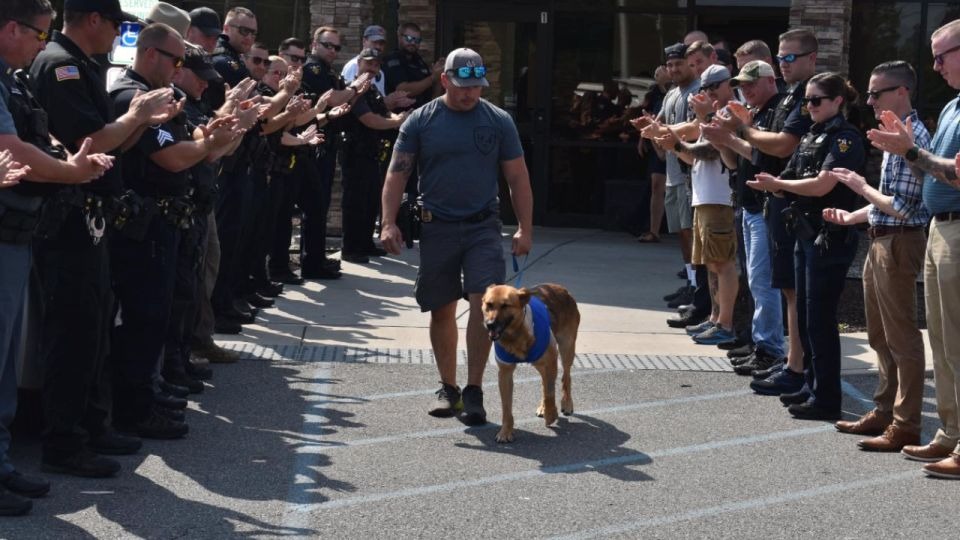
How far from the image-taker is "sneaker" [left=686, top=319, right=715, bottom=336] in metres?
10.9

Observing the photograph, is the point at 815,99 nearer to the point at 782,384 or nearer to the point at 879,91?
the point at 879,91

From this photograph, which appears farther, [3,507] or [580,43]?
[580,43]

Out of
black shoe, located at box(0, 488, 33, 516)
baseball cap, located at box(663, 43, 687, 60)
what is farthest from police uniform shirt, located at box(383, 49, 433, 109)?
black shoe, located at box(0, 488, 33, 516)

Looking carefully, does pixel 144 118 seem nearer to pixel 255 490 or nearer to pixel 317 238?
pixel 255 490

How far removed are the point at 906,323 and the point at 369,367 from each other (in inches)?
139

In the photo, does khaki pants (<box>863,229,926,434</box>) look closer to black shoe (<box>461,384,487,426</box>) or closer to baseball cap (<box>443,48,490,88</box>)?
black shoe (<box>461,384,487,426</box>)

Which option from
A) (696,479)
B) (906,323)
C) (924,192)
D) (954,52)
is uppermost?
(954,52)

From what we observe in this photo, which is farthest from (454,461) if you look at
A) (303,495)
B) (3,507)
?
(3,507)

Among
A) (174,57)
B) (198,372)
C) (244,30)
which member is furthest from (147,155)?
(244,30)

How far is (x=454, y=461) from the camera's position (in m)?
7.30

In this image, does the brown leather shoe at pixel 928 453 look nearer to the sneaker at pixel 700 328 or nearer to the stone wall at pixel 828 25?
the sneaker at pixel 700 328

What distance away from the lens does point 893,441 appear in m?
7.72

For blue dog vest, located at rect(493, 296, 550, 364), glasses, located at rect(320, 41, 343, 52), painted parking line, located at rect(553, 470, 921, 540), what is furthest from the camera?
glasses, located at rect(320, 41, 343, 52)

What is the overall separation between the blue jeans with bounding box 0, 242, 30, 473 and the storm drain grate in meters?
3.39
